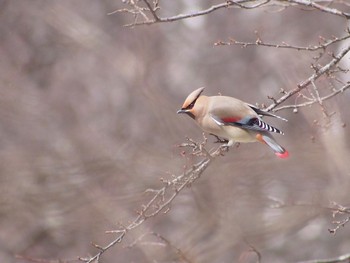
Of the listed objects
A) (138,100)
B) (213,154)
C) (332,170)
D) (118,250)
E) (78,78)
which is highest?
(78,78)

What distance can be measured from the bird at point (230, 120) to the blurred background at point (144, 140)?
2424 millimetres

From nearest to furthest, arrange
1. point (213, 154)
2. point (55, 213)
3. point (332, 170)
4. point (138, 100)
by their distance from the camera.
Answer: point (213, 154)
point (332, 170)
point (55, 213)
point (138, 100)

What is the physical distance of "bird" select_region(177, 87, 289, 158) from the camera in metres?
4.46

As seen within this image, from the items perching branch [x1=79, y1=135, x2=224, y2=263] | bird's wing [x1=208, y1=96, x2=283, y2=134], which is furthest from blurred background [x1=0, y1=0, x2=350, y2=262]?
perching branch [x1=79, y1=135, x2=224, y2=263]

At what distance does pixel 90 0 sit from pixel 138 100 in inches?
57.8

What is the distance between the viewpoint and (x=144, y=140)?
9914 mm

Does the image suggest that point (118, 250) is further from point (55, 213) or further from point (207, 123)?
point (207, 123)

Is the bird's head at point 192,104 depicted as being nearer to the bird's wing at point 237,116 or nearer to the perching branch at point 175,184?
the bird's wing at point 237,116

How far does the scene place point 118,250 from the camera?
364 inches

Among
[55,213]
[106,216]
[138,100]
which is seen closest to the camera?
[106,216]

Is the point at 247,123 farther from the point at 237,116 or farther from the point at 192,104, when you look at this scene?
the point at 192,104

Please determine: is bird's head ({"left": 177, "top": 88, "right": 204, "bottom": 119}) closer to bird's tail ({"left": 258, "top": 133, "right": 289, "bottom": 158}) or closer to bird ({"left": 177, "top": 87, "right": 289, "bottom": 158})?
bird ({"left": 177, "top": 87, "right": 289, "bottom": 158})

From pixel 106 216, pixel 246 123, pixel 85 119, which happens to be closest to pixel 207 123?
pixel 246 123

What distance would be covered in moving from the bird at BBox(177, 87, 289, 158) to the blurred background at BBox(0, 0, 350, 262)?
2.42 metres
